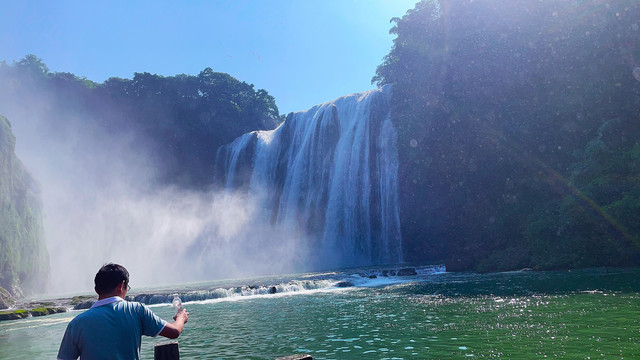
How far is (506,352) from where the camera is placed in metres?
7.24

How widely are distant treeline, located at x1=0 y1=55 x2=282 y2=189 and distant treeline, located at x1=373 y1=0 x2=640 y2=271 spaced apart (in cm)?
3340

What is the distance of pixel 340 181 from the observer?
42500mm

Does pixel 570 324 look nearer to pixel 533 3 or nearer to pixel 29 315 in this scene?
pixel 29 315

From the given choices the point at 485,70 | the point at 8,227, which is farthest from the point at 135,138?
the point at 485,70

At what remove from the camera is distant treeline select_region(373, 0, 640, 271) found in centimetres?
2308

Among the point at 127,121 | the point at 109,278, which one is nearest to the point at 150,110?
the point at 127,121

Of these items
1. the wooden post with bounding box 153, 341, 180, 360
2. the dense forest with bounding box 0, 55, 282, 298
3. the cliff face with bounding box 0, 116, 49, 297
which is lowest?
the wooden post with bounding box 153, 341, 180, 360

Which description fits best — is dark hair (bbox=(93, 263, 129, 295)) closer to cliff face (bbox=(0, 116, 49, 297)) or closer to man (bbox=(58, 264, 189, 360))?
man (bbox=(58, 264, 189, 360))

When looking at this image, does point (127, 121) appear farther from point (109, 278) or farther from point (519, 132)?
point (109, 278)

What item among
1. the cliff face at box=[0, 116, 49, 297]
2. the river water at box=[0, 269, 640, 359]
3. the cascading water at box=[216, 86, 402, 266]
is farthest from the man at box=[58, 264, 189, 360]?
the cliff face at box=[0, 116, 49, 297]

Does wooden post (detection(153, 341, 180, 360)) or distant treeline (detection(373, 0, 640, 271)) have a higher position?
distant treeline (detection(373, 0, 640, 271))

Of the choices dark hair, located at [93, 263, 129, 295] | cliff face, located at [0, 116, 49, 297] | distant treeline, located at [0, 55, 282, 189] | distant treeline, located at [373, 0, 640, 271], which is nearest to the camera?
dark hair, located at [93, 263, 129, 295]

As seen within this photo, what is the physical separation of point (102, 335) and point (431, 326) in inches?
318

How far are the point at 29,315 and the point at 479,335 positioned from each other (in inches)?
848
